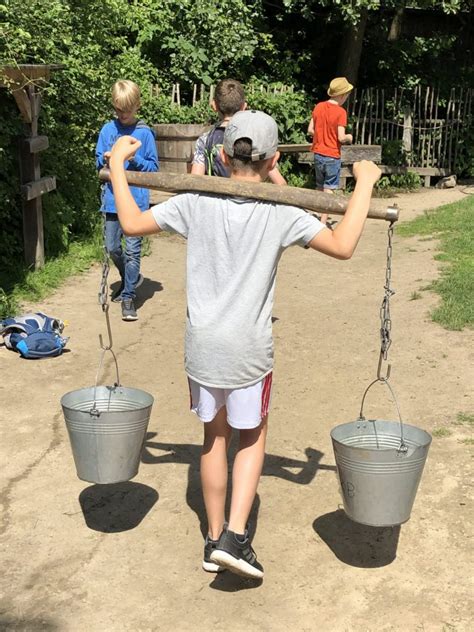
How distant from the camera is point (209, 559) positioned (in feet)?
11.6

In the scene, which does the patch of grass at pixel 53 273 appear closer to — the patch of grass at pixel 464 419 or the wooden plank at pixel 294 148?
the patch of grass at pixel 464 419

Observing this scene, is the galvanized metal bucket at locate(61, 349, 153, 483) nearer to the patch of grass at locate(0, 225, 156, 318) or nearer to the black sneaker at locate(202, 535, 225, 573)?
the black sneaker at locate(202, 535, 225, 573)

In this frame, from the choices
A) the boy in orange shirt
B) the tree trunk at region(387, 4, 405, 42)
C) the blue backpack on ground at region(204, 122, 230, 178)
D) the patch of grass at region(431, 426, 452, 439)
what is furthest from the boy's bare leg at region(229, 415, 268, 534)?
the tree trunk at region(387, 4, 405, 42)

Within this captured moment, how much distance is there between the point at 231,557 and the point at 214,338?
79cm

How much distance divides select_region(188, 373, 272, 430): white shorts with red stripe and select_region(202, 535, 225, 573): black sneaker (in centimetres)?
50

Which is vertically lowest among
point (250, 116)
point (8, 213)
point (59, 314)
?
point (59, 314)

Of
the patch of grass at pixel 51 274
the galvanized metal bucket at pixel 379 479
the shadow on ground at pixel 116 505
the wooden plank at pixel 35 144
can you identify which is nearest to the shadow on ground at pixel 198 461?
the shadow on ground at pixel 116 505

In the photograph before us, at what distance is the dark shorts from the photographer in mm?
10438

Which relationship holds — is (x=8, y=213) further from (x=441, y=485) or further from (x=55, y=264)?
(x=441, y=485)

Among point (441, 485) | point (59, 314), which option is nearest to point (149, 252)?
point (59, 314)

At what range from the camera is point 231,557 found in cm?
331

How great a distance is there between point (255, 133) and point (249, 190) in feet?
0.65

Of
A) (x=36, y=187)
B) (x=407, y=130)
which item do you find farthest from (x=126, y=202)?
(x=407, y=130)

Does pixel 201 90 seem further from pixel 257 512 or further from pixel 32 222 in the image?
pixel 257 512
